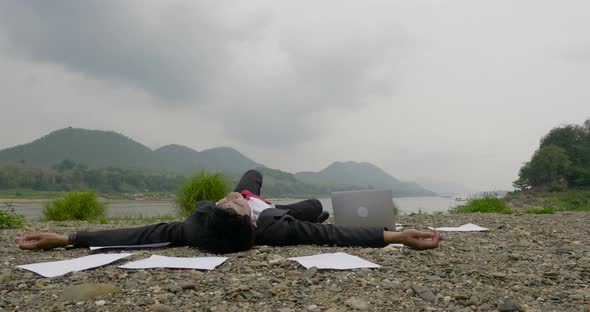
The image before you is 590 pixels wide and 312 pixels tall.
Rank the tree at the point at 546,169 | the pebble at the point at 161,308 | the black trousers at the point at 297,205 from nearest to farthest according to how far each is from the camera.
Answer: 1. the pebble at the point at 161,308
2. the black trousers at the point at 297,205
3. the tree at the point at 546,169

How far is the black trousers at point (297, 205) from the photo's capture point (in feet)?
16.9

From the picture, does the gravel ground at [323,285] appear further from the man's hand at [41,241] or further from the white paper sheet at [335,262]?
the man's hand at [41,241]

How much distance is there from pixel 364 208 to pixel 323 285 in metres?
2.27

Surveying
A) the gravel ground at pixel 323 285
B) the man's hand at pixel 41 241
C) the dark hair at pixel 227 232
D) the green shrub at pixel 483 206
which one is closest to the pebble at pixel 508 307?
the gravel ground at pixel 323 285

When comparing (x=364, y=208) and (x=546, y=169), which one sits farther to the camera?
(x=546, y=169)

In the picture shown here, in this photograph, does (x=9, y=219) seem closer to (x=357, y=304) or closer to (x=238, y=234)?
(x=238, y=234)

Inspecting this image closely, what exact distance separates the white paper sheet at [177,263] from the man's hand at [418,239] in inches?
60.7

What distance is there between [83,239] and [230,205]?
177 cm

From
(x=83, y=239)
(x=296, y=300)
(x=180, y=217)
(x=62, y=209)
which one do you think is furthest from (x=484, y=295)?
(x=62, y=209)

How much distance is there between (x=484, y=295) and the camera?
2.63m

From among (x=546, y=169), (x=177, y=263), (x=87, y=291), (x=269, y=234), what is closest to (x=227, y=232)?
(x=269, y=234)

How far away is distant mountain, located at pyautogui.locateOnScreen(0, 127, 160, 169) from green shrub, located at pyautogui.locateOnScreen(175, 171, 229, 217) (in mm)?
83349

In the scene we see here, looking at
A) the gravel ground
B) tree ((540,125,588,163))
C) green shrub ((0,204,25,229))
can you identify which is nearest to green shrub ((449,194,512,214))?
the gravel ground

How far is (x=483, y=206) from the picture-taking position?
36.2ft
